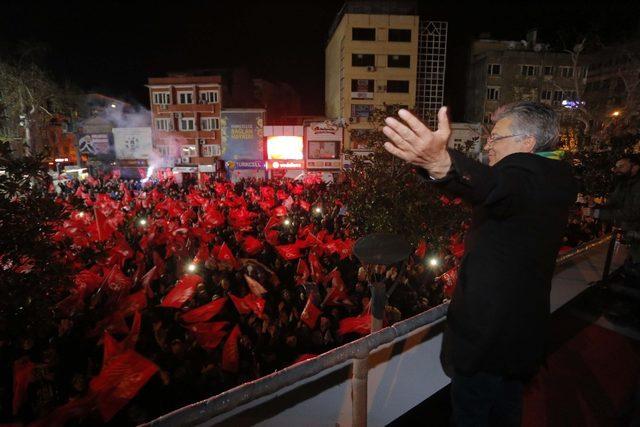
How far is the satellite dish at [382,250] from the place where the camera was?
9.30 feet

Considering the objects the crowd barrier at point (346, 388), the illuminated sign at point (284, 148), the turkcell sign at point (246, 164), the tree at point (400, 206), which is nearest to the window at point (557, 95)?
the illuminated sign at point (284, 148)

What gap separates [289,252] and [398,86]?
31.0 meters

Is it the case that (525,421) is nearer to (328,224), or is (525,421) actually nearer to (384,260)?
(384,260)

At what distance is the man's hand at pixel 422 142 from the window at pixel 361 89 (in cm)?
3433

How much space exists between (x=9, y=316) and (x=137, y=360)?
42.9 inches

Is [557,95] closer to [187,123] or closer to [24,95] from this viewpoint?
[187,123]

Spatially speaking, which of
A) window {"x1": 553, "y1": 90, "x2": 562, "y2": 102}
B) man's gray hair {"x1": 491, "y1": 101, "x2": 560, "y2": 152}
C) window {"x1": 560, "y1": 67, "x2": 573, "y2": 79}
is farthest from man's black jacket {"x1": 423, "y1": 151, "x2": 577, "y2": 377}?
window {"x1": 560, "y1": 67, "x2": 573, "y2": 79}

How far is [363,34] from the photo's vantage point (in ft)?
111

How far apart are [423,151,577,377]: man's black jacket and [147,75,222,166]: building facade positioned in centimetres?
3306

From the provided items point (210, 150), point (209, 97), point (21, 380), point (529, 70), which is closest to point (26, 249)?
point (21, 380)

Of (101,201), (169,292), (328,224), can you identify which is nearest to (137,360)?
(169,292)

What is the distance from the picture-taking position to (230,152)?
32.7 metres

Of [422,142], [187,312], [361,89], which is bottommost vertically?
[187,312]

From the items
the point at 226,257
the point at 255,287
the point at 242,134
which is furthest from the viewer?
the point at 242,134
